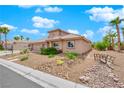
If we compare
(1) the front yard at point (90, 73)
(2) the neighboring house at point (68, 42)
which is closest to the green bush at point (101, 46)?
(2) the neighboring house at point (68, 42)

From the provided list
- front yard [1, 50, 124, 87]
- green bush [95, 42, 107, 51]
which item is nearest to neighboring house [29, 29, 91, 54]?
green bush [95, 42, 107, 51]

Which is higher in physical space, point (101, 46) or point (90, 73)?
point (101, 46)

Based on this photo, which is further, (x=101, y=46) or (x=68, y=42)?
(x=101, y=46)

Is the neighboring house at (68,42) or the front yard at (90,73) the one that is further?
the neighboring house at (68,42)

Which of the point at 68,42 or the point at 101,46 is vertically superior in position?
the point at 68,42

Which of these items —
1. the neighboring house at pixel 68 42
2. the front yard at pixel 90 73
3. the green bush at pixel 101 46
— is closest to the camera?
the front yard at pixel 90 73

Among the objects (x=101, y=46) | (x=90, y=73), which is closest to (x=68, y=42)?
(x=101, y=46)

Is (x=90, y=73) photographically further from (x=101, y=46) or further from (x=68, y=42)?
(x=101, y=46)

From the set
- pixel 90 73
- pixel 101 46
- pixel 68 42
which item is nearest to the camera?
pixel 90 73

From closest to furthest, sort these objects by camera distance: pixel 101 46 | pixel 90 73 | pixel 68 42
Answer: pixel 90 73
pixel 68 42
pixel 101 46

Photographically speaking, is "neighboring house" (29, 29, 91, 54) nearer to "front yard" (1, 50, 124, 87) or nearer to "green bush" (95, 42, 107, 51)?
"green bush" (95, 42, 107, 51)

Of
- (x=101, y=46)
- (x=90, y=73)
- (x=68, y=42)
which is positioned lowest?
(x=90, y=73)

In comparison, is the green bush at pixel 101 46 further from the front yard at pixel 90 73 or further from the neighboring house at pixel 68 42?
the front yard at pixel 90 73
